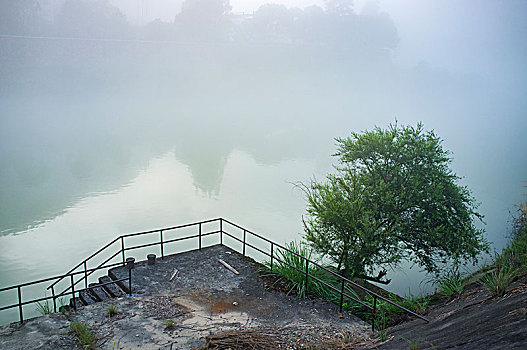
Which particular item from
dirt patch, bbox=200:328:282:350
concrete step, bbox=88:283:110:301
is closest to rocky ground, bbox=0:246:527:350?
dirt patch, bbox=200:328:282:350

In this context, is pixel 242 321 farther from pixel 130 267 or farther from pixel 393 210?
pixel 393 210

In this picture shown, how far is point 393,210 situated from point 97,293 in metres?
9.50

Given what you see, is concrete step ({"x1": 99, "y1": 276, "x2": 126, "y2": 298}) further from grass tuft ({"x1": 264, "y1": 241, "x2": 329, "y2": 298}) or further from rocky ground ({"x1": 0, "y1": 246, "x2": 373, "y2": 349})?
grass tuft ({"x1": 264, "y1": 241, "x2": 329, "y2": 298})

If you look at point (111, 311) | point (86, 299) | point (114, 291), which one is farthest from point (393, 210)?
point (86, 299)

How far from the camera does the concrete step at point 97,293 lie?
31.2ft

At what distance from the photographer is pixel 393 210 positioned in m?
14.4

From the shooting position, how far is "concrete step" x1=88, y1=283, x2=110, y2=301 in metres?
9.52

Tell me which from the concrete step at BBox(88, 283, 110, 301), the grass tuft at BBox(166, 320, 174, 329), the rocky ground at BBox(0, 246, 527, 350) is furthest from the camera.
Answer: the concrete step at BBox(88, 283, 110, 301)

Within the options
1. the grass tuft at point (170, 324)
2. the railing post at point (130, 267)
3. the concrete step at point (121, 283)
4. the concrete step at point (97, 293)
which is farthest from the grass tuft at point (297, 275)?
the concrete step at point (97, 293)

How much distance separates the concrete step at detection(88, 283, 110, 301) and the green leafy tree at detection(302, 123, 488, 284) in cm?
720

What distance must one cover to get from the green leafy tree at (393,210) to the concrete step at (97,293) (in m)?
7.20

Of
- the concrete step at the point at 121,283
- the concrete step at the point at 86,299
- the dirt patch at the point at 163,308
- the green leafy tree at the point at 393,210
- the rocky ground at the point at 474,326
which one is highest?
the green leafy tree at the point at 393,210

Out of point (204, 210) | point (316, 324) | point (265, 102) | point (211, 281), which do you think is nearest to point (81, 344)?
point (211, 281)

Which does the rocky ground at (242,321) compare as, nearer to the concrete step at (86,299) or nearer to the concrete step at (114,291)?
the concrete step at (114,291)
